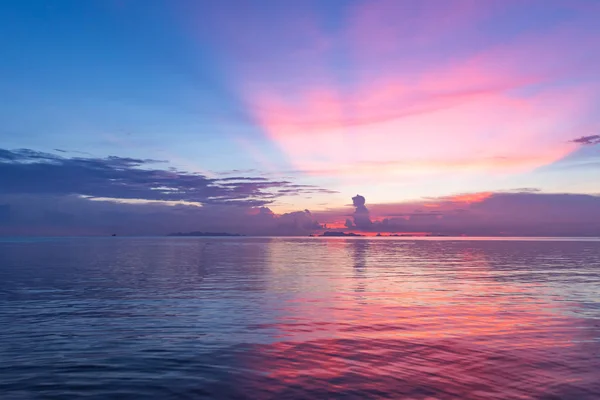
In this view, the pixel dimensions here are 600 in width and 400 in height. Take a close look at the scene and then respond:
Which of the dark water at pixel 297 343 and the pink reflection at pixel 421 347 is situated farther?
the pink reflection at pixel 421 347

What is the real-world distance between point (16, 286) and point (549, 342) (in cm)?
4339

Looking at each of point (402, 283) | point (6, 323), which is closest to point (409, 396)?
point (6, 323)

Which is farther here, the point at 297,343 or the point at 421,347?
the point at 297,343

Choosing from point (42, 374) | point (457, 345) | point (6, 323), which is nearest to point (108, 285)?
point (6, 323)

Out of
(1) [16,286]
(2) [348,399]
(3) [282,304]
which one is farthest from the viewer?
(1) [16,286]

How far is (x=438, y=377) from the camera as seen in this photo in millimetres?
16234

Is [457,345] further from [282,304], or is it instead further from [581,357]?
[282,304]

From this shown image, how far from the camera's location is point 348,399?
555 inches

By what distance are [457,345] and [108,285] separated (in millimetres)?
34329

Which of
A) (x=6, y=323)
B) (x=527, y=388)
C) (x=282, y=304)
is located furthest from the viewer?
(x=282, y=304)

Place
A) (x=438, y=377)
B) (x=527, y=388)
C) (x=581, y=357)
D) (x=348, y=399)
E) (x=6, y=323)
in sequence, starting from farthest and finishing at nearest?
(x=6, y=323), (x=581, y=357), (x=438, y=377), (x=527, y=388), (x=348, y=399)

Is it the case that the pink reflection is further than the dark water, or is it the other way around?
the pink reflection

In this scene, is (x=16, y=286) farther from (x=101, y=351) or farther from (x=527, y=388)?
(x=527, y=388)

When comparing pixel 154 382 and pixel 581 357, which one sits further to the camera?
pixel 581 357
